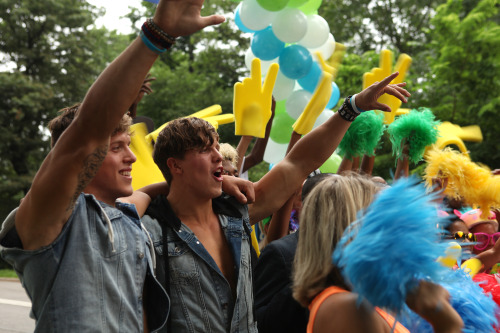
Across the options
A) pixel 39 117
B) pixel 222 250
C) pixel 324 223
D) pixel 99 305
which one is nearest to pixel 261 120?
pixel 222 250

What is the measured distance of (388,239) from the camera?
1405 mm

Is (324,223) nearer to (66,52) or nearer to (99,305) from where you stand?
(99,305)

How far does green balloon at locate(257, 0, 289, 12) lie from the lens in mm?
4641

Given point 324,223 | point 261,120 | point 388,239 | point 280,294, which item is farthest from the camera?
point 261,120

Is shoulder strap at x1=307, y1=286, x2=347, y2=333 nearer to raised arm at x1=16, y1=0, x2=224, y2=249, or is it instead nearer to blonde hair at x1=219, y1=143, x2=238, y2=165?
raised arm at x1=16, y1=0, x2=224, y2=249

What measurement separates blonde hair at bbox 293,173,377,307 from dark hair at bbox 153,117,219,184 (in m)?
0.77

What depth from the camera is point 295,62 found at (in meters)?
4.82

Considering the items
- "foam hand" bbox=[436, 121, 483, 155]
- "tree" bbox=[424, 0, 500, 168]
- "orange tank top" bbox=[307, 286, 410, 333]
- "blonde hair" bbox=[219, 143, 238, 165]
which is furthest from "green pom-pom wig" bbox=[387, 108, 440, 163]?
"tree" bbox=[424, 0, 500, 168]

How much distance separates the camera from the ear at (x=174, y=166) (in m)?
2.43

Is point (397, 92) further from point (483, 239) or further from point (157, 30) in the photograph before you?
point (483, 239)

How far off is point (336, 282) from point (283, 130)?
3.53 meters

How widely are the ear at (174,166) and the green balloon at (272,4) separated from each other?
261 centimetres

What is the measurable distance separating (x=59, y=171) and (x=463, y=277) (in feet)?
5.40

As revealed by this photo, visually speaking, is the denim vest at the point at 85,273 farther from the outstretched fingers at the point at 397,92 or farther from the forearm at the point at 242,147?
Result: the forearm at the point at 242,147
